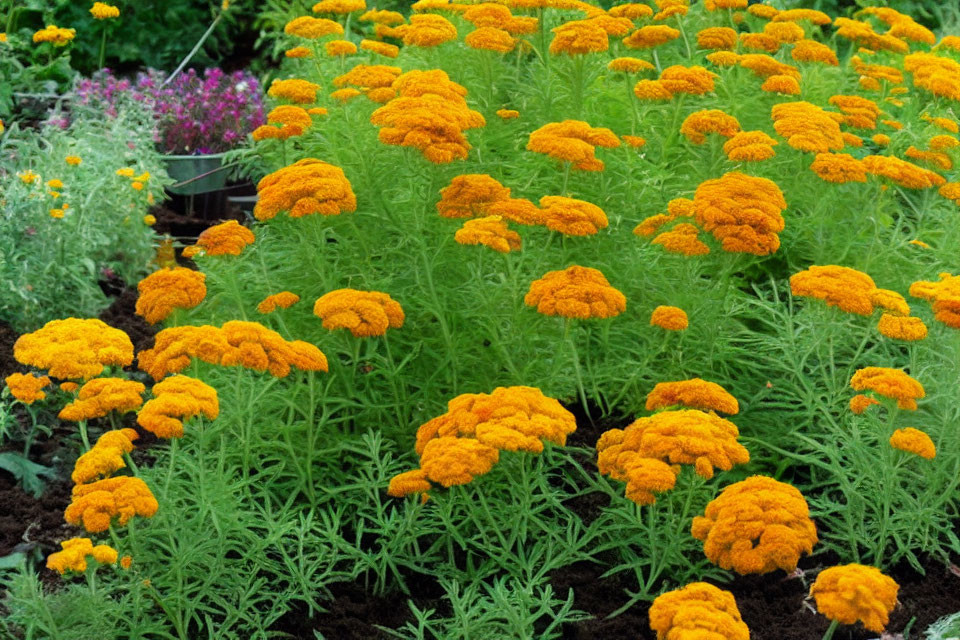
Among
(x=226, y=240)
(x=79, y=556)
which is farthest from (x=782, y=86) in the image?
→ (x=79, y=556)

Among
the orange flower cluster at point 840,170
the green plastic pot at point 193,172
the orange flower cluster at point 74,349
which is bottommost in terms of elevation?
the green plastic pot at point 193,172

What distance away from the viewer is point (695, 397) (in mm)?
4035

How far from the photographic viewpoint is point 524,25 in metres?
5.79

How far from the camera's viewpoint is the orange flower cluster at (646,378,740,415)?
13.2 feet

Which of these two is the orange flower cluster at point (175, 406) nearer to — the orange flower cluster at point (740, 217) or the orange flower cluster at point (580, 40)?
the orange flower cluster at point (740, 217)

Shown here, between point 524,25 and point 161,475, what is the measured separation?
2.94 m

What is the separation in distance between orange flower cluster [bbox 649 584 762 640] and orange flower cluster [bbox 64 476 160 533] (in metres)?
1.47

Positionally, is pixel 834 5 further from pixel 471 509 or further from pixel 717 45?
pixel 471 509

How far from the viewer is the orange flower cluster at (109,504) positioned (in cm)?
335

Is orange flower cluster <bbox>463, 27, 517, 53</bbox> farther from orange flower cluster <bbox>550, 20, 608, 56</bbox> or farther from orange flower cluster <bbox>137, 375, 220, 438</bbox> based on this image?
orange flower cluster <bbox>137, 375, 220, 438</bbox>

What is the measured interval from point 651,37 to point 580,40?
71cm

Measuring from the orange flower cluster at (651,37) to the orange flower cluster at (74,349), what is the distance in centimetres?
321

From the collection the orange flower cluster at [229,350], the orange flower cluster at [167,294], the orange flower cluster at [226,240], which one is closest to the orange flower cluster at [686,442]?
the orange flower cluster at [229,350]

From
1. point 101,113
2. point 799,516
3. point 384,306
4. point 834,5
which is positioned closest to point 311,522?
point 384,306
